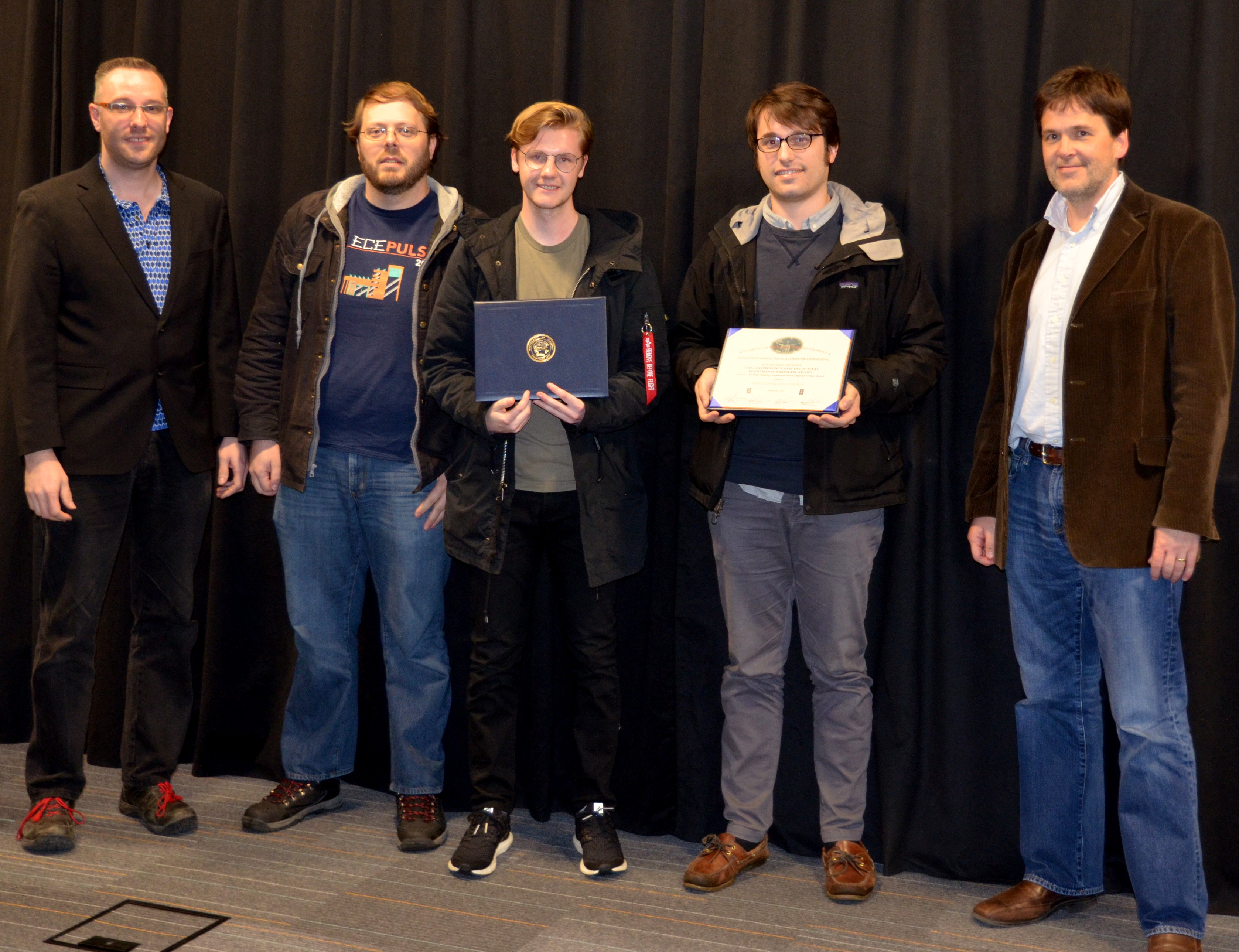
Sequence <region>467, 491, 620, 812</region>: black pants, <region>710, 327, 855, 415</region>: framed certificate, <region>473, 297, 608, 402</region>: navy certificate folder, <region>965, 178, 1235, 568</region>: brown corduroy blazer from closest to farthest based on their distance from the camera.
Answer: <region>965, 178, 1235, 568</region>: brown corduroy blazer, <region>710, 327, 855, 415</region>: framed certificate, <region>473, 297, 608, 402</region>: navy certificate folder, <region>467, 491, 620, 812</region>: black pants

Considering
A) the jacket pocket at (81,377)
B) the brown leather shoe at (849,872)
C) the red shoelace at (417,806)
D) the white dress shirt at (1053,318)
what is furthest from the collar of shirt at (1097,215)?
the jacket pocket at (81,377)

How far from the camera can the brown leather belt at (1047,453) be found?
2.61 meters

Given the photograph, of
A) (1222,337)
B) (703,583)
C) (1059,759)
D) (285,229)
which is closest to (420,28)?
(285,229)

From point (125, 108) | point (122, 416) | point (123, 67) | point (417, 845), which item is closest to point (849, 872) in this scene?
point (417, 845)

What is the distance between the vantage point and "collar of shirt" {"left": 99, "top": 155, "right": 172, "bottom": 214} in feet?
10.4

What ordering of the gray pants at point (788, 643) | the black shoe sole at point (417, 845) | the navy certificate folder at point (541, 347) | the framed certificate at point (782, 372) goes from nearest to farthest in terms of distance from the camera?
the framed certificate at point (782, 372) < the navy certificate folder at point (541, 347) < the gray pants at point (788, 643) < the black shoe sole at point (417, 845)

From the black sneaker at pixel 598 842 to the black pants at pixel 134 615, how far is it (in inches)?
47.9

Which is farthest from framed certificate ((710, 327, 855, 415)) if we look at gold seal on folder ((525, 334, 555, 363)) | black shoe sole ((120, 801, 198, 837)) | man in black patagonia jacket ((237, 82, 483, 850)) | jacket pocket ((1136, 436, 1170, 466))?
black shoe sole ((120, 801, 198, 837))

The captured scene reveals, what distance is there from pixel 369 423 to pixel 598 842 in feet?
4.23

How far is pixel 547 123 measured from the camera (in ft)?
9.36

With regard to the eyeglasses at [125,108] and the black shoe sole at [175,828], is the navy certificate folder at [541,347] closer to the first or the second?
the eyeglasses at [125,108]

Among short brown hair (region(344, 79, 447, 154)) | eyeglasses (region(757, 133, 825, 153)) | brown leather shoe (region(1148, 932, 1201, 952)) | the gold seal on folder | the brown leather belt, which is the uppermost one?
short brown hair (region(344, 79, 447, 154))

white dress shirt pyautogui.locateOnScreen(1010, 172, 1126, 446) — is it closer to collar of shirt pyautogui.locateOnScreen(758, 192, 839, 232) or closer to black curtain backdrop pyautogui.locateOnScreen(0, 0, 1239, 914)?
black curtain backdrop pyautogui.locateOnScreen(0, 0, 1239, 914)

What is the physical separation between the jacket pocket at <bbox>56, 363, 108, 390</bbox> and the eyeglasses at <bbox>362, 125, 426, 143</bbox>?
0.96 metres
